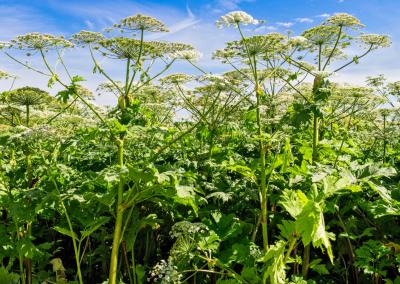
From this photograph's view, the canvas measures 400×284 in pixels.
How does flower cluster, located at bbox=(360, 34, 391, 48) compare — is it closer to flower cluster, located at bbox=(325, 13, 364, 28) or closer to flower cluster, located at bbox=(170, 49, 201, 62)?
flower cluster, located at bbox=(325, 13, 364, 28)

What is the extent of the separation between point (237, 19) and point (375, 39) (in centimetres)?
234

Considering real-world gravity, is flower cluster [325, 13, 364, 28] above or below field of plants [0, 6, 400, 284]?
above

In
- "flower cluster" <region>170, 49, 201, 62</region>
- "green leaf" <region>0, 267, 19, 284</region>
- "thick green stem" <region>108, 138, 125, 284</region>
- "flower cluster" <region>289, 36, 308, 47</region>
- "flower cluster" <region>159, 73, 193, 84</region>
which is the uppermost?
"flower cluster" <region>289, 36, 308, 47</region>

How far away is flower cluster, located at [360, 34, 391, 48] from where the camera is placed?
6988 mm

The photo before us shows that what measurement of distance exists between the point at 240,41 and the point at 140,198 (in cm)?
234

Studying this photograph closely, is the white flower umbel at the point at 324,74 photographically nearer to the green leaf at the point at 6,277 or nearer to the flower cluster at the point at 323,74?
the flower cluster at the point at 323,74

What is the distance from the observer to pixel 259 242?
21.9 feet

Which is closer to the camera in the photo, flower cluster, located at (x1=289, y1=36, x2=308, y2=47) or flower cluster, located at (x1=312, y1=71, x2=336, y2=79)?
flower cluster, located at (x1=312, y1=71, x2=336, y2=79)

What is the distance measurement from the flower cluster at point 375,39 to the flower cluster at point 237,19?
6.46 feet

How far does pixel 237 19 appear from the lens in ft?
19.5

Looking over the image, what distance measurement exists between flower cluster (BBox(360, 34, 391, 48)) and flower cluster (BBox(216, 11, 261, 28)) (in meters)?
1.97

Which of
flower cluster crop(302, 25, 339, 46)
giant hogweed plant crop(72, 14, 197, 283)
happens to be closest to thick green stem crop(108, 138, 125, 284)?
giant hogweed plant crop(72, 14, 197, 283)

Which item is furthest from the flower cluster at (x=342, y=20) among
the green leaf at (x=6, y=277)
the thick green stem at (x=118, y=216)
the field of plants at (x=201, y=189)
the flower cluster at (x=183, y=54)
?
the green leaf at (x=6, y=277)

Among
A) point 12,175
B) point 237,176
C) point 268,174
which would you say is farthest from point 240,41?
point 12,175
